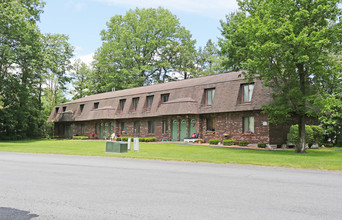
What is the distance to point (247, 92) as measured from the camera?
96.0 ft

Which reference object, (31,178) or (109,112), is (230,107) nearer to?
(109,112)

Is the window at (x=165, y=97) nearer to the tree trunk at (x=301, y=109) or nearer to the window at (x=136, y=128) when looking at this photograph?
the window at (x=136, y=128)

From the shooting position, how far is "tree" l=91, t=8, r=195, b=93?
58656mm

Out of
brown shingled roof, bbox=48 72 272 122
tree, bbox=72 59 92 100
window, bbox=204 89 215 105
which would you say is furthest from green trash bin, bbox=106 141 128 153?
tree, bbox=72 59 92 100

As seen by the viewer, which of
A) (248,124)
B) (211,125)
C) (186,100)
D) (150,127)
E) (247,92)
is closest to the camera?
(248,124)

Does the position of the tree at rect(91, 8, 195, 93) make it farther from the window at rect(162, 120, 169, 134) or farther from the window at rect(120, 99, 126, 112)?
the window at rect(162, 120, 169, 134)

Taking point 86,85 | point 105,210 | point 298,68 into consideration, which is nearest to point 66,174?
point 105,210

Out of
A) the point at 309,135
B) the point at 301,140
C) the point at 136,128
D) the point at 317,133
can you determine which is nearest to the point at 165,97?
the point at 136,128

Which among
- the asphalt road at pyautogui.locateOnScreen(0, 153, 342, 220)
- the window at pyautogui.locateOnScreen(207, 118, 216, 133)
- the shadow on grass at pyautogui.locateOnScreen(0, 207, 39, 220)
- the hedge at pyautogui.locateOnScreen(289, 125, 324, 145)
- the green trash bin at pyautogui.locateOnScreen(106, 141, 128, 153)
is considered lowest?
the shadow on grass at pyautogui.locateOnScreen(0, 207, 39, 220)

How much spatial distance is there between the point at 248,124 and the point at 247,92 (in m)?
2.89

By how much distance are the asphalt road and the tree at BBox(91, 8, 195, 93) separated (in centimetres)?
4830

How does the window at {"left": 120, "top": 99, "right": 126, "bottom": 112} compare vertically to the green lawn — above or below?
above

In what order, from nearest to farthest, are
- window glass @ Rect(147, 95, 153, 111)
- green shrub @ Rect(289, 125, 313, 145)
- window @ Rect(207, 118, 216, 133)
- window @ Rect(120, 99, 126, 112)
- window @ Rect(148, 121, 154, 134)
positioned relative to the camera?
green shrub @ Rect(289, 125, 313, 145), window @ Rect(207, 118, 216, 133), window @ Rect(148, 121, 154, 134), window glass @ Rect(147, 95, 153, 111), window @ Rect(120, 99, 126, 112)

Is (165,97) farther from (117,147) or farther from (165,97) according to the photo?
(117,147)
